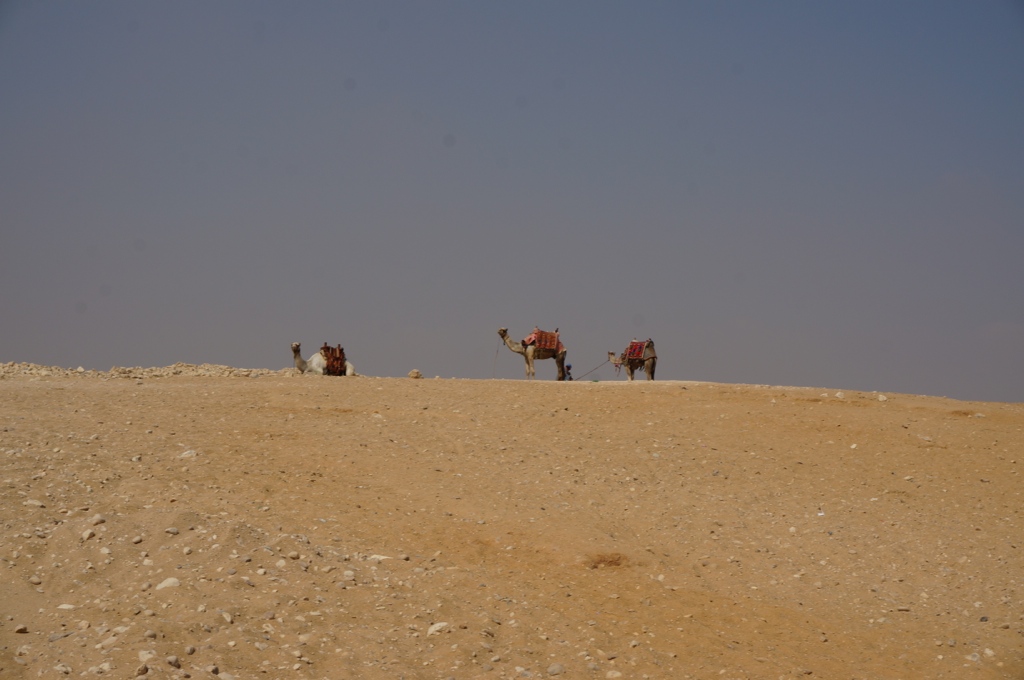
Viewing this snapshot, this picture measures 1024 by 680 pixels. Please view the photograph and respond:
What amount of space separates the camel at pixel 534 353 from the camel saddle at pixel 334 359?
4.22 meters

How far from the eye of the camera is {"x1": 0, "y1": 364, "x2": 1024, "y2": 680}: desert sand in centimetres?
802

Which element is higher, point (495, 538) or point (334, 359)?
point (334, 359)

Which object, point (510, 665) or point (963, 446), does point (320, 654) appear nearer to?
point (510, 665)

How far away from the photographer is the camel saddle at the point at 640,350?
23.0 m

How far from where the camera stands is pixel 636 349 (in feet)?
76.1

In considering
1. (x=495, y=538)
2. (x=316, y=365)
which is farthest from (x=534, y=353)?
(x=495, y=538)

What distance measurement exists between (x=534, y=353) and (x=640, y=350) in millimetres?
2540

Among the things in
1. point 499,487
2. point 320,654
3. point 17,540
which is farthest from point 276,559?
point 499,487

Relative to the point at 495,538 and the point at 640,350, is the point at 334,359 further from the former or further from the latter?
the point at 495,538

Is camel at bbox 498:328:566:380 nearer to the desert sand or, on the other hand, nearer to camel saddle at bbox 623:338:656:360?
camel saddle at bbox 623:338:656:360

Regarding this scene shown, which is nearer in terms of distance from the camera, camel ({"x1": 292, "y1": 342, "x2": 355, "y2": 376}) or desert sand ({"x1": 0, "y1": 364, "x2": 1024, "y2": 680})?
desert sand ({"x1": 0, "y1": 364, "x2": 1024, "y2": 680})

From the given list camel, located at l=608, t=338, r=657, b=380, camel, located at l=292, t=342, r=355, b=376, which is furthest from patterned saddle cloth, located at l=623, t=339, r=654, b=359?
camel, located at l=292, t=342, r=355, b=376

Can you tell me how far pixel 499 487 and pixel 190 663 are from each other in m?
4.85

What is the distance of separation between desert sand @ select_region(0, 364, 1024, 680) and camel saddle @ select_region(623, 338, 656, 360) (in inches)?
287
